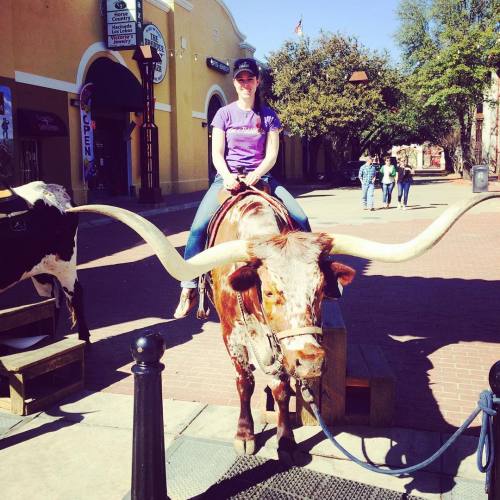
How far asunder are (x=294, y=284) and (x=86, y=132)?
58.9 ft

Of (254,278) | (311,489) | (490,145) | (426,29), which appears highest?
(426,29)

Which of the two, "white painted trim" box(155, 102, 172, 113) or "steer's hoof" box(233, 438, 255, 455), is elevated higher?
"white painted trim" box(155, 102, 172, 113)

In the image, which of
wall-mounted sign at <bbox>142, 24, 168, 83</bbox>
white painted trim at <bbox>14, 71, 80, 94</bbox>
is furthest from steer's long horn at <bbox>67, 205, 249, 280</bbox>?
wall-mounted sign at <bbox>142, 24, 168, 83</bbox>

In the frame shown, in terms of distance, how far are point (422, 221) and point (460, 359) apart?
1091cm

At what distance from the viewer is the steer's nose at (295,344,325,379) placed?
101 inches

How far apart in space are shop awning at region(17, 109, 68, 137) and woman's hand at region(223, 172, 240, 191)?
13.7m

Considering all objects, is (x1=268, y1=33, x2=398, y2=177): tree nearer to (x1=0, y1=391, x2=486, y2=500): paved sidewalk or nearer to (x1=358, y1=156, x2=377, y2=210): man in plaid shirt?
(x1=358, y1=156, x2=377, y2=210): man in plaid shirt

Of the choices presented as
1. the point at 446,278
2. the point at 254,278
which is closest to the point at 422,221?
the point at 446,278

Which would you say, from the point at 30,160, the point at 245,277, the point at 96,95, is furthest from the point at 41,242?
the point at 96,95

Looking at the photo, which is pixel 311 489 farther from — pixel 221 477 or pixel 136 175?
pixel 136 175

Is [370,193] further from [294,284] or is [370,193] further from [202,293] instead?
[294,284]

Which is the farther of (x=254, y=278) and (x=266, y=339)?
(x=266, y=339)

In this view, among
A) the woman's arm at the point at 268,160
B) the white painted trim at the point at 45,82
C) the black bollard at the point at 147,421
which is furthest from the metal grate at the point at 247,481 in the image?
the white painted trim at the point at 45,82

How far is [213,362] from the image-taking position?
5227 mm
